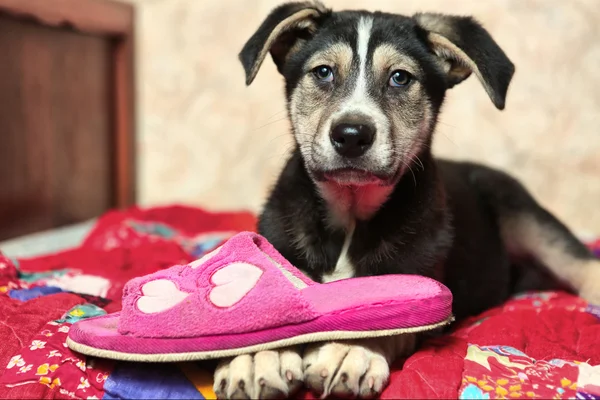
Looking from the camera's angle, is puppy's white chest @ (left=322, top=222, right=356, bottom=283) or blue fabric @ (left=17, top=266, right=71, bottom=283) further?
blue fabric @ (left=17, top=266, right=71, bottom=283)

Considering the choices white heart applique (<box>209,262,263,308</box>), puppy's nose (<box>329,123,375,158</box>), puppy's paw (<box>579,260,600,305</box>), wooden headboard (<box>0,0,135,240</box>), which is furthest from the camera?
wooden headboard (<box>0,0,135,240</box>)

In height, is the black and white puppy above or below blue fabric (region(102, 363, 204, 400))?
above

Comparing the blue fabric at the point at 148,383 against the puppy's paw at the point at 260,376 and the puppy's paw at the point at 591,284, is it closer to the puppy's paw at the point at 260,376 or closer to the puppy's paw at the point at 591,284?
the puppy's paw at the point at 260,376

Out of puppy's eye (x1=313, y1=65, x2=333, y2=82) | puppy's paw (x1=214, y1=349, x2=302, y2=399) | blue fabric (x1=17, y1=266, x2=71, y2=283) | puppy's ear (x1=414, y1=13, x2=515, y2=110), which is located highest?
puppy's ear (x1=414, y1=13, x2=515, y2=110)

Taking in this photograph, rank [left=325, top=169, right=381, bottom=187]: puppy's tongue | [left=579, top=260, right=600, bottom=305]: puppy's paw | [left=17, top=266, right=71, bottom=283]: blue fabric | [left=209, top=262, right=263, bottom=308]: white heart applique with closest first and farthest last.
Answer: [left=209, top=262, right=263, bottom=308]: white heart applique, [left=325, top=169, right=381, bottom=187]: puppy's tongue, [left=17, top=266, right=71, bottom=283]: blue fabric, [left=579, top=260, right=600, bottom=305]: puppy's paw

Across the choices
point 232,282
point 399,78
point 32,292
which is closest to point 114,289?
point 32,292

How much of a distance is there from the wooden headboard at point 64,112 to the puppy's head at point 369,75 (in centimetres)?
218

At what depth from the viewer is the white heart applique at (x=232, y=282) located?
5.45 feet

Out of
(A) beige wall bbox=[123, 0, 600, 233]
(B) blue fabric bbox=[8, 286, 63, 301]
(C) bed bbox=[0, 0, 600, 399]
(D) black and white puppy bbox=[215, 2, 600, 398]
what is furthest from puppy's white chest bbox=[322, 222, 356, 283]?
(A) beige wall bbox=[123, 0, 600, 233]

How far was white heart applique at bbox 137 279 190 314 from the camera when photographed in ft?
5.50

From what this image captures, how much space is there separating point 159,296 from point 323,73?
1.08 metres

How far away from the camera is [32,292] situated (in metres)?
2.28

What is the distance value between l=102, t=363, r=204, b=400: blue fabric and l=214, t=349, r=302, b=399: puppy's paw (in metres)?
0.09

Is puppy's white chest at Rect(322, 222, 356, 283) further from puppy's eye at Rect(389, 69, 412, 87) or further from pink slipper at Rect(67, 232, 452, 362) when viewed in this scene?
puppy's eye at Rect(389, 69, 412, 87)
